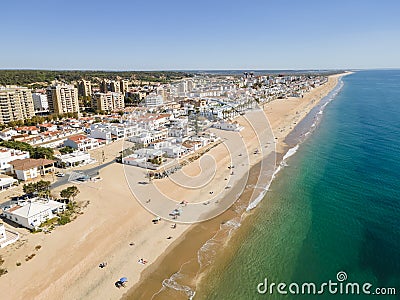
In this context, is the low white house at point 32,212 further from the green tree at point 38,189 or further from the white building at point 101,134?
the white building at point 101,134

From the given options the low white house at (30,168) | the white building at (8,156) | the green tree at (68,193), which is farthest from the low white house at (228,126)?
the green tree at (68,193)

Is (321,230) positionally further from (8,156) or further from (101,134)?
(101,134)

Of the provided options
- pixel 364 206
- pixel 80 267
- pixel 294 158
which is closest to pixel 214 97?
pixel 294 158

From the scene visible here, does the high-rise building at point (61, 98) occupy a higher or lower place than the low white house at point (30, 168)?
higher

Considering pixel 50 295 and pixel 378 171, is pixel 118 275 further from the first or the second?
pixel 378 171

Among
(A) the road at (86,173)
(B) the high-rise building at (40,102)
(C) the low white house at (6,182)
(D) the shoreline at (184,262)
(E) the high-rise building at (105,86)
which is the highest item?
(E) the high-rise building at (105,86)

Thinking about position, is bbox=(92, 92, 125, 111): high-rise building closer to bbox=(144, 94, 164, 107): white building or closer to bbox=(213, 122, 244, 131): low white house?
bbox=(144, 94, 164, 107): white building

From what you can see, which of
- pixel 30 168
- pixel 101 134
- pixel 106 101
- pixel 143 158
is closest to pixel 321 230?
pixel 143 158
